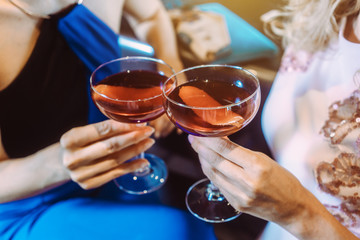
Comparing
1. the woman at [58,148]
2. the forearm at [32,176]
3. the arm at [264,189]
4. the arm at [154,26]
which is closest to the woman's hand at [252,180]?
the arm at [264,189]

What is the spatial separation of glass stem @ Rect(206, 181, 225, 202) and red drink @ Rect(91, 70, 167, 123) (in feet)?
1.04

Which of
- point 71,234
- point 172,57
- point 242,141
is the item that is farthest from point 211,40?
point 71,234

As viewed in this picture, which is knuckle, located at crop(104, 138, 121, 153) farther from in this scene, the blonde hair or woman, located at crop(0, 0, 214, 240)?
the blonde hair

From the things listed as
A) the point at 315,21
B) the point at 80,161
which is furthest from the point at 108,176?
the point at 315,21

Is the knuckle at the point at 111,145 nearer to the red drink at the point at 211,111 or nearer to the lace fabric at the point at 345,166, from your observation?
the red drink at the point at 211,111

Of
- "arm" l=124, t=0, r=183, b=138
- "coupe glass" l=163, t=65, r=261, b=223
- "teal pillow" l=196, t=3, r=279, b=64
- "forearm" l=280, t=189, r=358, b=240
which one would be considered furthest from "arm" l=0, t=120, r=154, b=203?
"teal pillow" l=196, t=3, r=279, b=64

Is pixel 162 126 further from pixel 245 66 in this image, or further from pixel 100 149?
pixel 245 66

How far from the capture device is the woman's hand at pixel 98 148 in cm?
77

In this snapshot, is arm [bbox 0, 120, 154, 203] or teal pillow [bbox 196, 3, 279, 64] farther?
teal pillow [bbox 196, 3, 279, 64]

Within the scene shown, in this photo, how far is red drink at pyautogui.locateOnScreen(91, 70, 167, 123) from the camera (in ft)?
2.40

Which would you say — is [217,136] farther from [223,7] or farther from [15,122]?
[223,7]

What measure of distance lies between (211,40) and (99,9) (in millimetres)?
687

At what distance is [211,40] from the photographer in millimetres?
1664

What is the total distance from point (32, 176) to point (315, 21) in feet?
2.99
